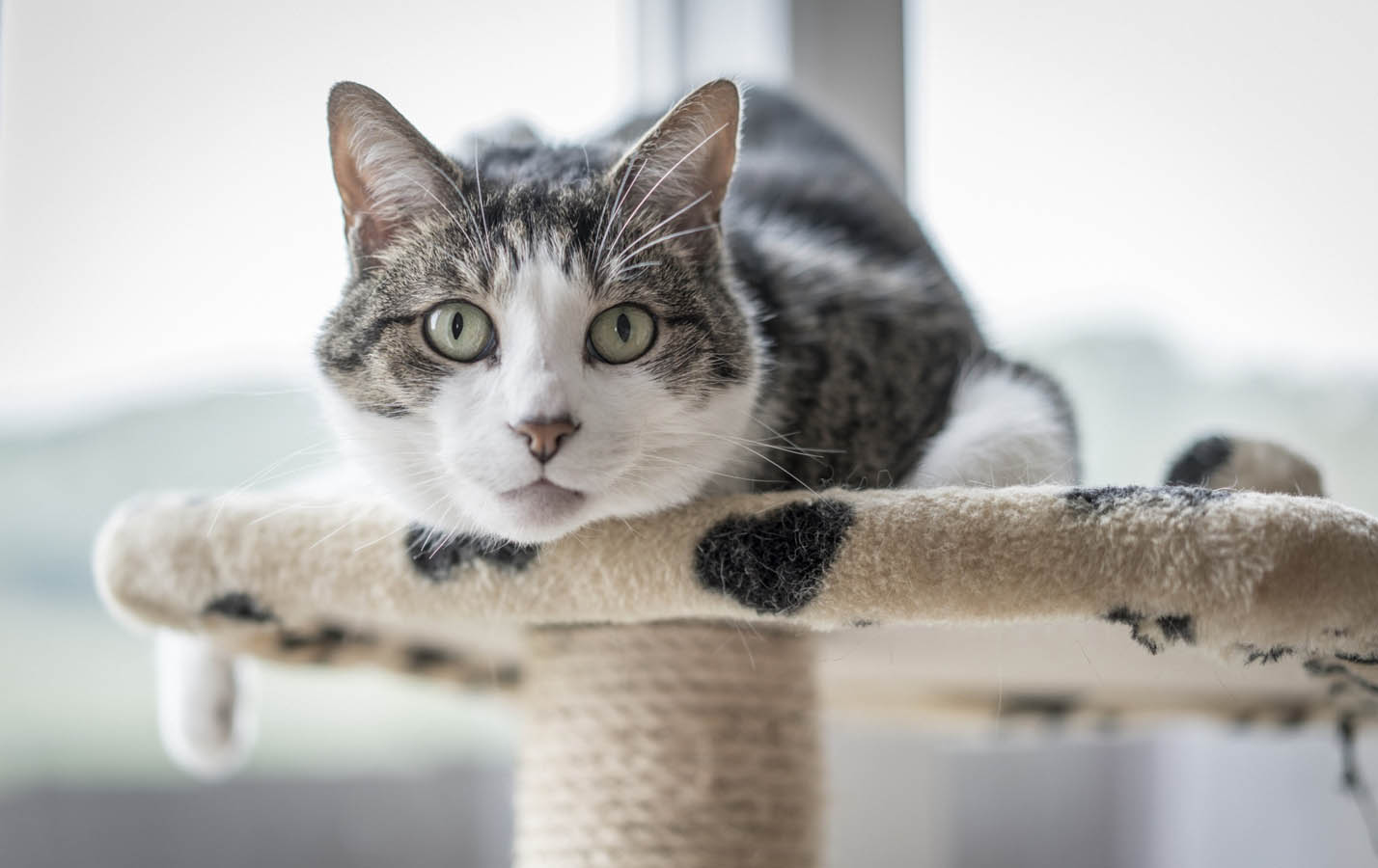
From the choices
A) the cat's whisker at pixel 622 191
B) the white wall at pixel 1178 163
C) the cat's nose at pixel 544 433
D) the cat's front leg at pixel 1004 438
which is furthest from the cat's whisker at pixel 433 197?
the white wall at pixel 1178 163

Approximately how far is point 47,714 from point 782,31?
149 centimetres

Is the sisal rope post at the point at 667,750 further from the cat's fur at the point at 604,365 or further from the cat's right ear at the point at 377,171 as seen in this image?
the cat's right ear at the point at 377,171

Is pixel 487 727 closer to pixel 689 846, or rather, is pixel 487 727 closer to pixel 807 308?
pixel 689 846

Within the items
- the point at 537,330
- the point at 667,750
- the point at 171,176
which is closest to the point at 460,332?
the point at 537,330

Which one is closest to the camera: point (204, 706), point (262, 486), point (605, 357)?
point (605, 357)

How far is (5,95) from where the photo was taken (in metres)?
1.19

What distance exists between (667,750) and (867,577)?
0.34 meters

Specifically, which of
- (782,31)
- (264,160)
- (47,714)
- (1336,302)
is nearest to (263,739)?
(47,714)

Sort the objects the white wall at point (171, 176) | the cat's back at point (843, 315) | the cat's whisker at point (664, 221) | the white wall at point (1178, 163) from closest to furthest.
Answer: the cat's whisker at point (664, 221) < the cat's back at point (843, 315) < the white wall at point (171, 176) < the white wall at point (1178, 163)

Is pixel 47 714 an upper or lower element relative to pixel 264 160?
lower

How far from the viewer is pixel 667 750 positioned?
95 centimetres

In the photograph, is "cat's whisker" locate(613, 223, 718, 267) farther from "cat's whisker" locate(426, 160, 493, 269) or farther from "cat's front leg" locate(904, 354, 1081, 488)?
"cat's front leg" locate(904, 354, 1081, 488)

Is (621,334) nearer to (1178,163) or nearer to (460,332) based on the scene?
(460,332)

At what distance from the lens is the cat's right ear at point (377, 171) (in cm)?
81
